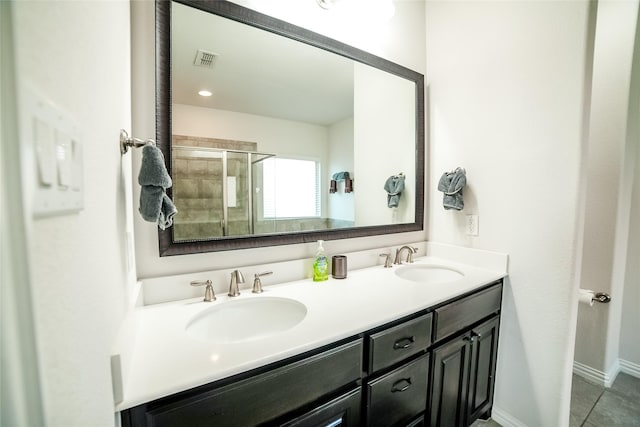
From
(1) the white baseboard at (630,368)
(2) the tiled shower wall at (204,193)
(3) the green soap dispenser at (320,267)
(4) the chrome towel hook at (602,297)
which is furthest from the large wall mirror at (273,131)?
(1) the white baseboard at (630,368)

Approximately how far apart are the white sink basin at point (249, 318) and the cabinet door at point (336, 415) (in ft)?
0.95

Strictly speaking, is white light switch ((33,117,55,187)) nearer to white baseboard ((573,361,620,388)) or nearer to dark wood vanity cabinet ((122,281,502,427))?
dark wood vanity cabinet ((122,281,502,427))

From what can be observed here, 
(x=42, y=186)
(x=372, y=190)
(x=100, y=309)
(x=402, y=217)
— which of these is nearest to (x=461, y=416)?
(x=402, y=217)

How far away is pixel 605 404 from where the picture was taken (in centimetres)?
158

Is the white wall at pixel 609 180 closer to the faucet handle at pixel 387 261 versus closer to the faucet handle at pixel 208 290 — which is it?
the faucet handle at pixel 387 261

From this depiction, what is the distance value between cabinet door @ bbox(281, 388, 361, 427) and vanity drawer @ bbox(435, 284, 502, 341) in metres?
0.46

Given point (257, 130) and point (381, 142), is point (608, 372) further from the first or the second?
point (257, 130)

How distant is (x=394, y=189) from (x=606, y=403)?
182cm

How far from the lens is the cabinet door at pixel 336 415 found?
76 centimetres

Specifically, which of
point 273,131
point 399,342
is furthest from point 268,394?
point 273,131

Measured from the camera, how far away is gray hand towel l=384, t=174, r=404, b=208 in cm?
169

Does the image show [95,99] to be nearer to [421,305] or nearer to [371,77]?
[421,305]

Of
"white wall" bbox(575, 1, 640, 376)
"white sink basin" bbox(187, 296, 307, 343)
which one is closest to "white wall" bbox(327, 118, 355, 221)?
"white sink basin" bbox(187, 296, 307, 343)

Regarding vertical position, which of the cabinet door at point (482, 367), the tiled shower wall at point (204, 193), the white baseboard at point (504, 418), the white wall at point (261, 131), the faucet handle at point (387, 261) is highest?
the white wall at point (261, 131)
